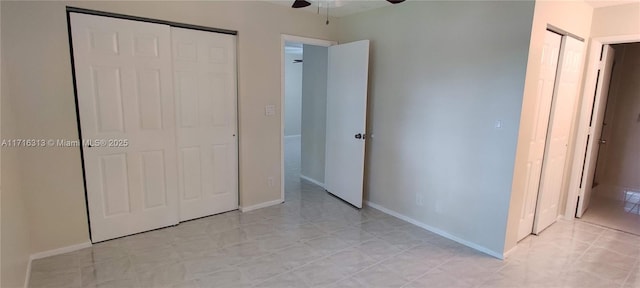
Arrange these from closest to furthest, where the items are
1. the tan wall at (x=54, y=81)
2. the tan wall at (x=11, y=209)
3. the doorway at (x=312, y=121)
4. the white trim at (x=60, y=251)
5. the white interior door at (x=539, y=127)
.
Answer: the tan wall at (x=11, y=209)
the tan wall at (x=54, y=81)
the white trim at (x=60, y=251)
the white interior door at (x=539, y=127)
the doorway at (x=312, y=121)

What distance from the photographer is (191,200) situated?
350cm

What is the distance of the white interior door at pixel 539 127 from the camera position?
2943 millimetres

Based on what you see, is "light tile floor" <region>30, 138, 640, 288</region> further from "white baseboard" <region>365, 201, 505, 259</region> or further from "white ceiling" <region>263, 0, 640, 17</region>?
"white ceiling" <region>263, 0, 640, 17</region>

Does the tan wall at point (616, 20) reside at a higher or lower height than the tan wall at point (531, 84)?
higher

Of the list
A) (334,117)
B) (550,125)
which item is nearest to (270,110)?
(334,117)

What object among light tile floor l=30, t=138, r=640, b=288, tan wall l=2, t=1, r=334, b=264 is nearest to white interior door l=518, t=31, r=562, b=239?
light tile floor l=30, t=138, r=640, b=288

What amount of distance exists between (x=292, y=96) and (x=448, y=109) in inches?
267

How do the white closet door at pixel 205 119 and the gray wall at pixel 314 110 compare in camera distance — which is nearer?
the white closet door at pixel 205 119

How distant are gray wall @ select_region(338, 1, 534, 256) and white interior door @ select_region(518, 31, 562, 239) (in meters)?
0.44

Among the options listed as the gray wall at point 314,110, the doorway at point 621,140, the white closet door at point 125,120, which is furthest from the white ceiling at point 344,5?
the doorway at point 621,140

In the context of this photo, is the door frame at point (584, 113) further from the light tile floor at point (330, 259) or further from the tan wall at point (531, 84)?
the tan wall at point (531, 84)

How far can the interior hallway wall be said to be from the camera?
178 inches

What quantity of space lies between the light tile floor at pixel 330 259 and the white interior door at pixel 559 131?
0.85 feet

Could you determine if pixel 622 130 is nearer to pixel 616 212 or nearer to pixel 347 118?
pixel 616 212
